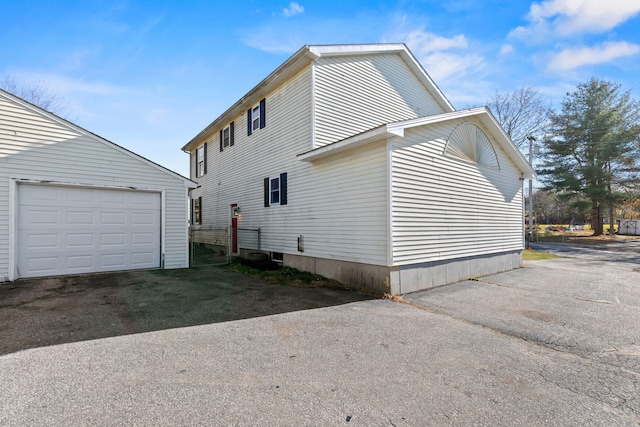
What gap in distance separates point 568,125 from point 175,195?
31.6m

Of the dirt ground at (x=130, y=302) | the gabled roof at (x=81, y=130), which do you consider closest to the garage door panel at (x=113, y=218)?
the dirt ground at (x=130, y=302)

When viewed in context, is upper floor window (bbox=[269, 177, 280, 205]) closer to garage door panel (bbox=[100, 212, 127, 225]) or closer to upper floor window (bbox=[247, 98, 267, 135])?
upper floor window (bbox=[247, 98, 267, 135])

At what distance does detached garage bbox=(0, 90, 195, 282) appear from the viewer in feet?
25.9

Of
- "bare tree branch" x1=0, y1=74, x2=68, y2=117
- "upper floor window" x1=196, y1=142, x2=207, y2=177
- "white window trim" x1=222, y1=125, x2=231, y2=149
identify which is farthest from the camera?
"bare tree branch" x1=0, y1=74, x2=68, y2=117

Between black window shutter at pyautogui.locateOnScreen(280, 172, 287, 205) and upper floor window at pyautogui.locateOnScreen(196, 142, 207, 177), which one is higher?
upper floor window at pyautogui.locateOnScreen(196, 142, 207, 177)

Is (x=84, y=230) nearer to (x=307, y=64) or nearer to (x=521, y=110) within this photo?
(x=307, y=64)

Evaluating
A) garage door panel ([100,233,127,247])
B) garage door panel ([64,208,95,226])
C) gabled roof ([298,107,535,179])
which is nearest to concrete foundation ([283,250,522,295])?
gabled roof ([298,107,535,179])

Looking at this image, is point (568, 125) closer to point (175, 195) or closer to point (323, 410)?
point (175, 195)

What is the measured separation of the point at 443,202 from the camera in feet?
27.2

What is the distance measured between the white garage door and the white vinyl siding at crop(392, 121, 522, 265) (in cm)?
784

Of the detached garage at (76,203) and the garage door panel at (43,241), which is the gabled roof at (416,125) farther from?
the garage door panel at (43,241)

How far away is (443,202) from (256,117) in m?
8.25

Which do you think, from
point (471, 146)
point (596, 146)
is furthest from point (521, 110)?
point (471, 146)

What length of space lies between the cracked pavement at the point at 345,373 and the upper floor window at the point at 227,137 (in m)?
11.3
